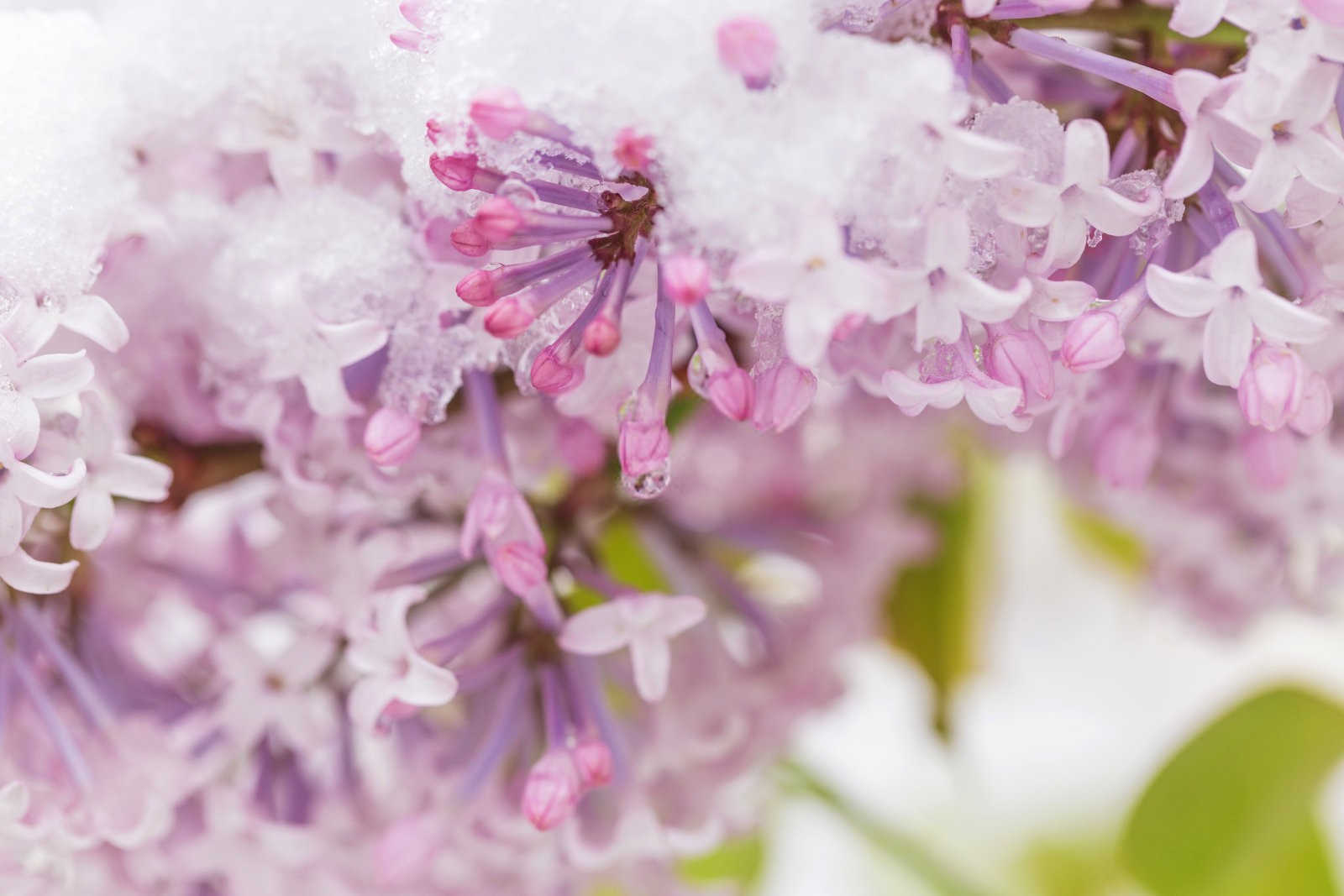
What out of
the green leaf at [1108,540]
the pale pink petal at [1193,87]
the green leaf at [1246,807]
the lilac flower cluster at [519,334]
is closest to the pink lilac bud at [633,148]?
the lilac flower cluster at [519,334]

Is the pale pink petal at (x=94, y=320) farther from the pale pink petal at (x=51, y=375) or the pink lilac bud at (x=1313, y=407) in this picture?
the pink lilac bud at (x=1313, y=407)

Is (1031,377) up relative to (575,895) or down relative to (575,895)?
up

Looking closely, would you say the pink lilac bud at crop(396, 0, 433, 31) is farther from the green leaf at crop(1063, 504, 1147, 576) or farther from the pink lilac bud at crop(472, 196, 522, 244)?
the green leaf at crop(1063, 504, 1147, 576)

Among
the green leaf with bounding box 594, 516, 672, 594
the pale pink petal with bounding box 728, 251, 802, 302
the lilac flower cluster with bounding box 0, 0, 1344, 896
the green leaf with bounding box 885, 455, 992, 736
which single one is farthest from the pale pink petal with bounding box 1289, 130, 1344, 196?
the green leaf with bounding box 885, 455, 992, 736

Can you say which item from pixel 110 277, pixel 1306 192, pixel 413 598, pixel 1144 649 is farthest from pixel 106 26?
pixel 1144 649

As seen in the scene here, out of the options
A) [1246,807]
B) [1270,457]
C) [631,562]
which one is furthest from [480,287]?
[1246,807]

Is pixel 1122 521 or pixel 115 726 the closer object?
pixel 115 726

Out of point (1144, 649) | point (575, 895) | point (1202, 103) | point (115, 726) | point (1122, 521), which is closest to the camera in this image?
point (1202, 103)

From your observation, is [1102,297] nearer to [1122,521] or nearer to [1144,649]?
[1122,521]
